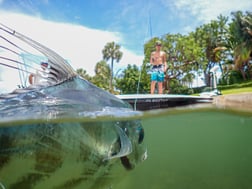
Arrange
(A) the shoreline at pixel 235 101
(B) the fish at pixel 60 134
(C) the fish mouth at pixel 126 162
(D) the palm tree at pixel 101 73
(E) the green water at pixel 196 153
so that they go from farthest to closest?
(D) the palm tree at pixel 101 73 → (A) the shoreline at pixel 235 101 → (E) the green water at pixel 196 153 → (C) the fish mouth at pixel 126 162 → (B) the fish at pixel 60 134

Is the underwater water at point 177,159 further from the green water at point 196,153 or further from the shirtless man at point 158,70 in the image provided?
the shirtless man at point 158,70

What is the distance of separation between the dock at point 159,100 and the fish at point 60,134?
2.51 metres

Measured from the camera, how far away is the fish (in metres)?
1.32

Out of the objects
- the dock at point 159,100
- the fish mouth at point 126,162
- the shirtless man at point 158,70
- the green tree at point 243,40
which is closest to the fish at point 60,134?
the fish mouth at point 126,162

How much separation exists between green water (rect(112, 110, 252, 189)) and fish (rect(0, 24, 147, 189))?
1904 mm

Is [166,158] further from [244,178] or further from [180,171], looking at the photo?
[244,178]

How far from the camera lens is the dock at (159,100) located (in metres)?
4.82

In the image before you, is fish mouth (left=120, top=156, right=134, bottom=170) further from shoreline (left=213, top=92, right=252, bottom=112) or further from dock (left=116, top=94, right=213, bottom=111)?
shoreline (left=213, top=92, right=252, bottom=112)

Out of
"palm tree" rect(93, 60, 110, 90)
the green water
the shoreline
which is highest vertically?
"palm tree" rect(93, 60, 110, 90)

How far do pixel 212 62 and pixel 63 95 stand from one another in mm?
24972

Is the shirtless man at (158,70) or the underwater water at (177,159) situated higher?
the shirtless man at (158,70)

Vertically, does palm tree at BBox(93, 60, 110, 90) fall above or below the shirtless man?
above

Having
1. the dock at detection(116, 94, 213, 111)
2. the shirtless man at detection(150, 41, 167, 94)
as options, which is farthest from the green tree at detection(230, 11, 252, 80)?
the dock at detection(116, 94, 213, 111)

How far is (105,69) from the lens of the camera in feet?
89.1
